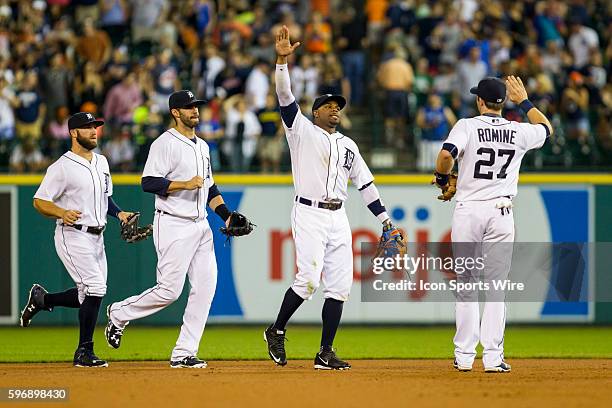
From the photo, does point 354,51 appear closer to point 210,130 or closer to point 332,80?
point 332,80

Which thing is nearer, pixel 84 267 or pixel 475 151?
pixel 475 151

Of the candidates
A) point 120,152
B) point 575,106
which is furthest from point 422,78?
point 120,152

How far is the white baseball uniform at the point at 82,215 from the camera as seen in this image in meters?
11.0

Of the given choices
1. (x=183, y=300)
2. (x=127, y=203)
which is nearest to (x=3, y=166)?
(x=127, y=203)

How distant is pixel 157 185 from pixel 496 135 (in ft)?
9.57

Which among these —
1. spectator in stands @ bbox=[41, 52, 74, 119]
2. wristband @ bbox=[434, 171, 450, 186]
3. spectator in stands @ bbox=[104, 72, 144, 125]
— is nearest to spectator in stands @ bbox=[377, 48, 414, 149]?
spectator in stands @ bbox=[104, 72, 144, 125]

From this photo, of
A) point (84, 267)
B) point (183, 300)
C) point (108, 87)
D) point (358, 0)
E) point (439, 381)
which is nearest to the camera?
point (439, 381)

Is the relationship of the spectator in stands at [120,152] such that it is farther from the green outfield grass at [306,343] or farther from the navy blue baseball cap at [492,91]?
the navy blue baseball cap at [492,91]

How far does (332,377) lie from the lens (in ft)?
32.9

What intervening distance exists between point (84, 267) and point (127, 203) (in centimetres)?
506

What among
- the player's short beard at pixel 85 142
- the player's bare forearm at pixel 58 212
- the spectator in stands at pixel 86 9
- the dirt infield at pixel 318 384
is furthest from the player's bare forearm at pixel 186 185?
the spectator in stands at pixel 86 9

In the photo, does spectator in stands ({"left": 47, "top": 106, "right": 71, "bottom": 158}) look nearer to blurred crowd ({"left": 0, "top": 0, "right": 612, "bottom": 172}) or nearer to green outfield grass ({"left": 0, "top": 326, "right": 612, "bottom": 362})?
blurred crowd ({"left": 0, "top": 0, "right": 612, "bottom": 172})

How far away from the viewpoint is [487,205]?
403 inches

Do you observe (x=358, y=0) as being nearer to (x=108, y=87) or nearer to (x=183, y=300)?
(x=108, y=87)
